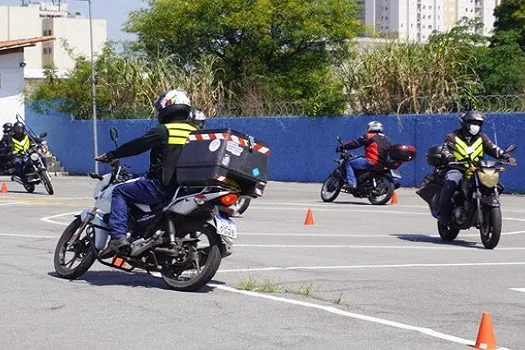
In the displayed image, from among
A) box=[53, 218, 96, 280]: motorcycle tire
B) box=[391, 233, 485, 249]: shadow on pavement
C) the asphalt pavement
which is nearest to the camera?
the asphalt pavement

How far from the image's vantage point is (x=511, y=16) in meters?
77.7

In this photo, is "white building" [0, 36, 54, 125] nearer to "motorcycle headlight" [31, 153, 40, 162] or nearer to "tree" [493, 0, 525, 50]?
→ "motorcycle headlight" [31, 153, 40, 162]

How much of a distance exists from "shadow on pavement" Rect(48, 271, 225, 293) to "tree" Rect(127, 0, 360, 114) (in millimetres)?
40041

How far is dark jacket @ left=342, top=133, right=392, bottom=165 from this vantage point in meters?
23.8

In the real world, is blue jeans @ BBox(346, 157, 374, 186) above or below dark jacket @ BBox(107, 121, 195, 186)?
below

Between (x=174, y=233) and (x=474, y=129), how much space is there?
6.40 metres

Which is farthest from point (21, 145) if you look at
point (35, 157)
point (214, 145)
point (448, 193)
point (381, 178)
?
point (214, 145)

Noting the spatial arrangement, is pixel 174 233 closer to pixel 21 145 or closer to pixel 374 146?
pixel 374 146

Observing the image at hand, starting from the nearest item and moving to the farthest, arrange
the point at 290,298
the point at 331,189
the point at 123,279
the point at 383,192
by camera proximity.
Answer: the point at 290,298, the point at 123,279, the point at 383,192, the point at 331,189

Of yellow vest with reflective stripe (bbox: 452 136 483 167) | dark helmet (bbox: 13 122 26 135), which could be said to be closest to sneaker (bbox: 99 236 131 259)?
yellow vest with reflective stripe (bbox: 452 136 483 167)

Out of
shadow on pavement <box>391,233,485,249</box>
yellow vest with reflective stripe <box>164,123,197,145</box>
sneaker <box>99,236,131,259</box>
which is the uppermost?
yellow vest with reflective stripe <box>164,123,197,145</box>

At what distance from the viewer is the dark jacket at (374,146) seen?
2375 centimetres

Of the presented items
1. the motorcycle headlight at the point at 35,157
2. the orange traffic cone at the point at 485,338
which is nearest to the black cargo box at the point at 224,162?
the orange traffic cone at the point at 485,338

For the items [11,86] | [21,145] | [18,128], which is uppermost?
[11,86]
